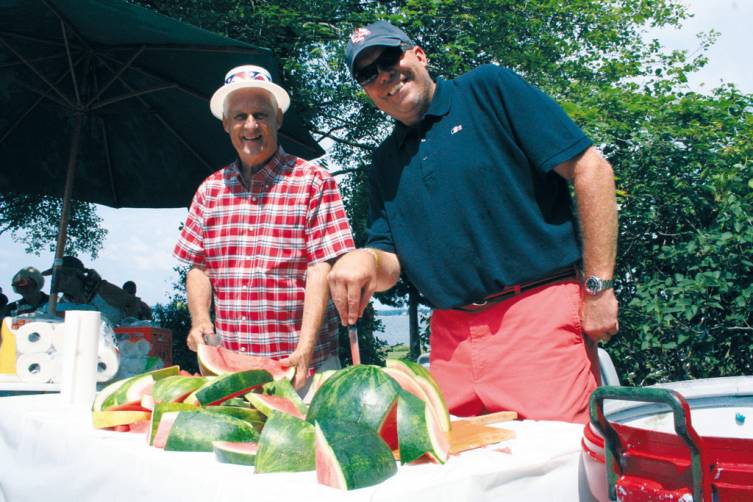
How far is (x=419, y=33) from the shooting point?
11.6m

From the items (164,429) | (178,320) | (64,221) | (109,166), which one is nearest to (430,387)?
(164,429)

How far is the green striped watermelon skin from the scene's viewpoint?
1398 millimetres

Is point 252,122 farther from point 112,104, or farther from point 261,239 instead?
point 112,104

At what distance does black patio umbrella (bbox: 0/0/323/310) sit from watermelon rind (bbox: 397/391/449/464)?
444 centimetres

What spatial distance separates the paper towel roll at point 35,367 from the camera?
3.38m

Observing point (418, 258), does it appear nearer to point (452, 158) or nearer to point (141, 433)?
point (452, 158)

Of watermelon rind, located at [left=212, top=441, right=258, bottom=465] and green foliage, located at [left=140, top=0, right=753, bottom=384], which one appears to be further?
green foliage, located at [left=140, top=0, right=753, bottom=384]

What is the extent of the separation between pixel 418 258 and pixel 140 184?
17.5 ft

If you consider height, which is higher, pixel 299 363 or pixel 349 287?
pixel 349 287

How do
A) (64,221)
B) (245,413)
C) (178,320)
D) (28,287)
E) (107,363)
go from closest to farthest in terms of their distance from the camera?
(245,413) < (107,363) < (64,221) < (28,287) < (178,320)

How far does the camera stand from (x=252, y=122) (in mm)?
3236

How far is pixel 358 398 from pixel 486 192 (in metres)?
1.03

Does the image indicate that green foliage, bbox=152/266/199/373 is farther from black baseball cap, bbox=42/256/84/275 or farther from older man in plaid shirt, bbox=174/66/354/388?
older man in plaid shirt, bbox=174/66/354/388

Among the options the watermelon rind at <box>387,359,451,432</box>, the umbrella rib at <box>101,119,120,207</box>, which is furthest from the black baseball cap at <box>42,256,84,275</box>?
the watermelon rind at <box>387,359,451,432</box>
